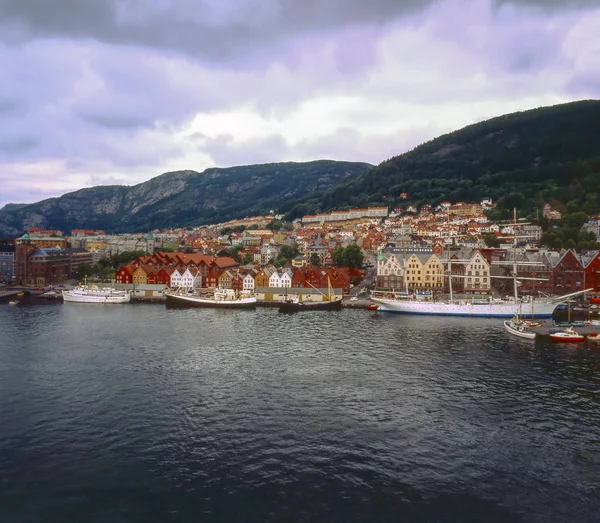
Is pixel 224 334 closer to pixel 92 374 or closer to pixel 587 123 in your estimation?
pixel 92 374

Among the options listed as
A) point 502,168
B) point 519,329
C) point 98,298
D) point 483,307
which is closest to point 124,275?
point 98,298

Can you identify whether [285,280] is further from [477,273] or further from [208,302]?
[477,273]

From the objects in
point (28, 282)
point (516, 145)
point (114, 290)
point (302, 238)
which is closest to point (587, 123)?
point (516, 145)

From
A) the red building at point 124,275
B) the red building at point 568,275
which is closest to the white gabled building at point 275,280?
the red building at point 124,275

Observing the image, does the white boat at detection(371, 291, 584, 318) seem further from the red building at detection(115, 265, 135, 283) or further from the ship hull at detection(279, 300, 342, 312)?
the red building at detection(115, 265, 135, 283)

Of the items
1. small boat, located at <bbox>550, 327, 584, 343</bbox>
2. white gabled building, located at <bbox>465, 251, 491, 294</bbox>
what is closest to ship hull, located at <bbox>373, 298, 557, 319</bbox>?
small boat, located at <bbox>550, 327, 584, 343</bbox>

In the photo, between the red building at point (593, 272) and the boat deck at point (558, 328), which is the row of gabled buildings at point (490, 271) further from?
the boat deck at point (558, 328)
